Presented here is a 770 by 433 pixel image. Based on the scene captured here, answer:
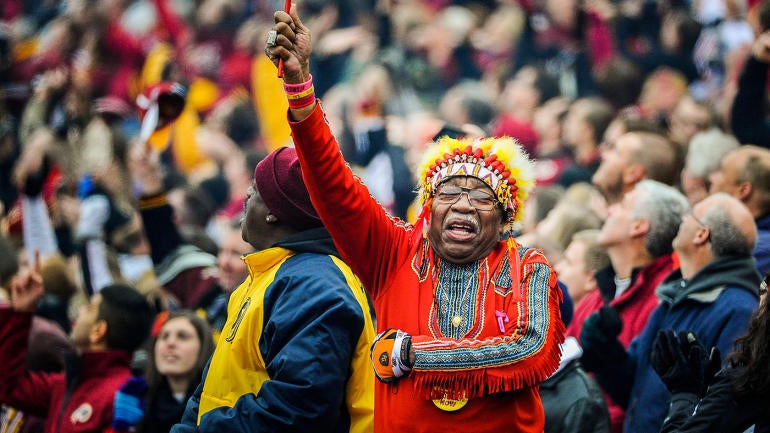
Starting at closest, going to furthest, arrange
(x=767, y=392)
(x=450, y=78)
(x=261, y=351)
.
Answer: (x=767, y=392) → (x=261, y=351) → (x=450, y=78)

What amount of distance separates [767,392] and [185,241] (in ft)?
14.3

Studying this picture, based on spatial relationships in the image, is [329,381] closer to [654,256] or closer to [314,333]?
[314,333]

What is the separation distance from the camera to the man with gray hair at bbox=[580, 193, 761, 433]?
5.42 meters

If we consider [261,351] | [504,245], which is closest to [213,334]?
[261,351]

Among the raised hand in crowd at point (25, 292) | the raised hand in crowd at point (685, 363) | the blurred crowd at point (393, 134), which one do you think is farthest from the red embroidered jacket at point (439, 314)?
the raised hand in crowd at point (25, 292)

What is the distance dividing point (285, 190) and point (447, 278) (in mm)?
783

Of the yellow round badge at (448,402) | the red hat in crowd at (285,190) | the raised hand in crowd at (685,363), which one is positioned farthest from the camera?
the red hat in crowd at (285,190)

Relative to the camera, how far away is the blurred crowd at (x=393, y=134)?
6.34m

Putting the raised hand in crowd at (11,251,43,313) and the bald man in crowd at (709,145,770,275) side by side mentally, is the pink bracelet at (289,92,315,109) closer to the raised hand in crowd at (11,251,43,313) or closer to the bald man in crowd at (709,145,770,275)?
the raised hand in crowd at (11,251,43,313)

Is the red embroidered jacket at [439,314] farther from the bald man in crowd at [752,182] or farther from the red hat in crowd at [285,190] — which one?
the bald man in crowd at [752,182]

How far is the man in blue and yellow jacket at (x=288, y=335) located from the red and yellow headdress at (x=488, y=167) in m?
0.51

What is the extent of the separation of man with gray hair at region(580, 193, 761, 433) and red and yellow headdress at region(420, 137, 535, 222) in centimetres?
122

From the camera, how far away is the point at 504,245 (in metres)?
4.54

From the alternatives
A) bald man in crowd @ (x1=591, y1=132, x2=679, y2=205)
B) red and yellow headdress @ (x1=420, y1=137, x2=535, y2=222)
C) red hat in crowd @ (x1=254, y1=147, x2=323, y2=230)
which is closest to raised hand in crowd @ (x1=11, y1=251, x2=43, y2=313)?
red hat in crowd @ (x1=254, y1=147, x2=323, y2=230)
